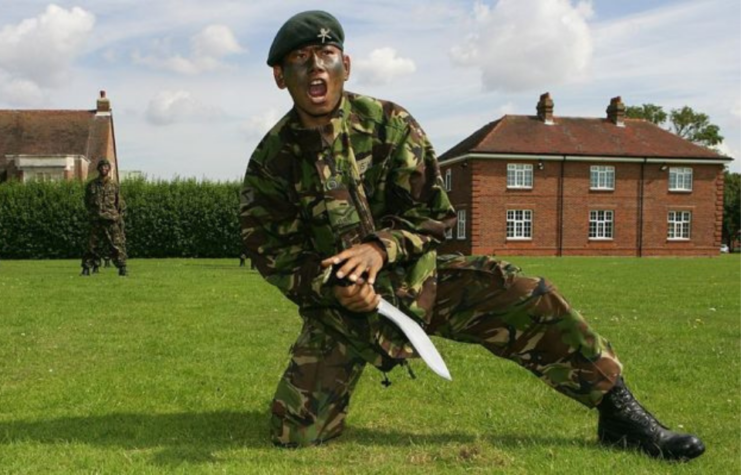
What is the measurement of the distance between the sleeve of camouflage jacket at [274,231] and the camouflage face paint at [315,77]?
0.36m

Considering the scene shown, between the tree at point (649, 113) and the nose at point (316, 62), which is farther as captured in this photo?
the tree at point (649, 113)

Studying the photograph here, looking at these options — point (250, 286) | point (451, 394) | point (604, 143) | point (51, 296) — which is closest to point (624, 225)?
point (604, 143)

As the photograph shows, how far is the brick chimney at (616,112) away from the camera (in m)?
52.0

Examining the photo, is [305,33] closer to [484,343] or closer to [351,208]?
[351,208]

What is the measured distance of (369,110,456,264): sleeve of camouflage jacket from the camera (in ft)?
12.7

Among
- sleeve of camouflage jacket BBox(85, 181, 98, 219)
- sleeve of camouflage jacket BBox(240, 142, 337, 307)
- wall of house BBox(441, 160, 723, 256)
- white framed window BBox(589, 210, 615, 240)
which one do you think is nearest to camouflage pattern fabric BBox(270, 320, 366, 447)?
sleeve of camouflage jacket BBox(240, 142, 337, 307)

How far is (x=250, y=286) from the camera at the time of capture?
→ 46.8ft

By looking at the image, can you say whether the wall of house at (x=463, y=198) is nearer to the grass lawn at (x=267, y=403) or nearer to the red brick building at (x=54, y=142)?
the red brick building at (x=54, y=142)

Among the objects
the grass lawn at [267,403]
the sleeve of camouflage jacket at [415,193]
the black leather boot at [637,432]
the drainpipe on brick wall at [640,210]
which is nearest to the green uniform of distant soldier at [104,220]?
the grass lawn at [267,403]

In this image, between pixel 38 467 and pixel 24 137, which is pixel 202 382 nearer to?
pixel 38 467

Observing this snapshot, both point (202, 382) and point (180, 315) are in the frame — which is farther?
point (180, 315)

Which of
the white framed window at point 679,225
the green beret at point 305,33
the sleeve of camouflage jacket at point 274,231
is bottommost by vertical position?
the white framed window at point 679,225

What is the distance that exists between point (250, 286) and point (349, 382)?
408 inches

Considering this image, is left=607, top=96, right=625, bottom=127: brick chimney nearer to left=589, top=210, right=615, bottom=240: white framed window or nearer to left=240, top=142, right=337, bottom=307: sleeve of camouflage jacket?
left=589, top=210, right=615, bottom=240: white framed window
